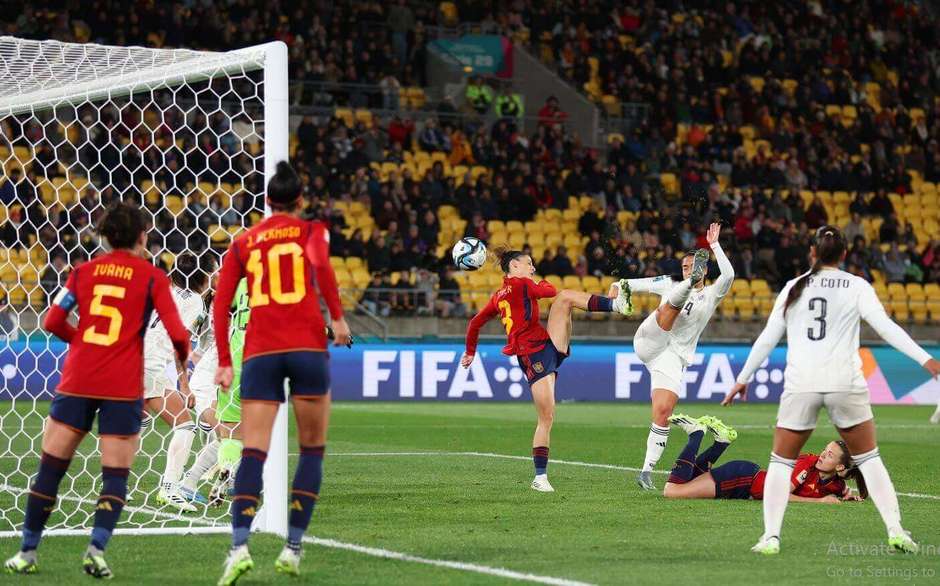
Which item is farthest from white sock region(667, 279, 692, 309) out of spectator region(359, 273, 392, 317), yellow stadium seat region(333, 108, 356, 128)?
yellow stadium seat region(333, 108, 356, 128)

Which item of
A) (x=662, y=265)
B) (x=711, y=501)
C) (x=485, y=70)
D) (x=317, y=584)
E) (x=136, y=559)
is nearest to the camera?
(x=317, y=584)

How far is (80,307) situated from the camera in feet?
23.9

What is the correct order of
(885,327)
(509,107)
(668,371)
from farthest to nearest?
(509,107) < (668,371) < (885,327)

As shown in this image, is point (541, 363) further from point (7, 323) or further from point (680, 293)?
point (7, 323)

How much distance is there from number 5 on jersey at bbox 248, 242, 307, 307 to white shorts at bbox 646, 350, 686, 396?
5.96 m

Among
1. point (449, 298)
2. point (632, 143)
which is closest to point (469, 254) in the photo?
point (449, 298)

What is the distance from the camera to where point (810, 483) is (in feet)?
36.4

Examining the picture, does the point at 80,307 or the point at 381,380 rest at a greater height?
the point at 80,307

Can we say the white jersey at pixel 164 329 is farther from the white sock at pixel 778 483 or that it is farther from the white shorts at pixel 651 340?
the white sock at pixel 778 483

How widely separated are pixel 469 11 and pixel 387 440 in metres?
19.5

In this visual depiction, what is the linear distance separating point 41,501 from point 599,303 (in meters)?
5.75

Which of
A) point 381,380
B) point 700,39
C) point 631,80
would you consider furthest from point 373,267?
point 700,39

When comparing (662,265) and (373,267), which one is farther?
(662,265)

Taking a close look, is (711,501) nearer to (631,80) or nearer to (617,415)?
(617,415)
